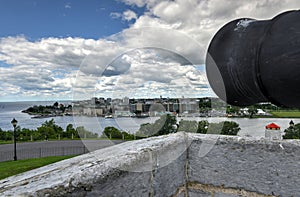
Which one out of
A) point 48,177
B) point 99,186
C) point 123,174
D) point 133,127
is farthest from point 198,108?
point 48,177

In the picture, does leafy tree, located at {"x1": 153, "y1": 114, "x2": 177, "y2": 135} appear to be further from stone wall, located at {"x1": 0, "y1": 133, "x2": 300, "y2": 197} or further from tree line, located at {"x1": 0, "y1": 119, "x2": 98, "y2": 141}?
tree line, located at {"x1": 0, "y1": 119, "x2": 98, "y2": 141}

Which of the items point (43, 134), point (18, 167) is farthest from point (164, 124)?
point (43, 134)

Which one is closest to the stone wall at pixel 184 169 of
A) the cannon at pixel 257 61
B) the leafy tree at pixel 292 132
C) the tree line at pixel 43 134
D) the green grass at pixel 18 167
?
the cannon at pixel 257 61

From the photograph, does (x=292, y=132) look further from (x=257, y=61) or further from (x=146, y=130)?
(x=257, y=61)

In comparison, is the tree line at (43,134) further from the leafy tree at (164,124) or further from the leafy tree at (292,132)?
the leafy tree at (164,124)

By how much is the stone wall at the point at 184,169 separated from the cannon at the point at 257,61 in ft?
2.32

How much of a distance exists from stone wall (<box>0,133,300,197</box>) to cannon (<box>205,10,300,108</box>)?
27.8 inches

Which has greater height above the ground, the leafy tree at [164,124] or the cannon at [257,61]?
the cannon at [257,61]

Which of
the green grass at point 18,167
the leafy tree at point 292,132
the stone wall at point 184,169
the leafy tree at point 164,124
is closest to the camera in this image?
the stone wall at point 184,169

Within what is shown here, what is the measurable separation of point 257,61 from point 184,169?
1286 mm

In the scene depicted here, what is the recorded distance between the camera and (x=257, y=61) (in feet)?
2.37

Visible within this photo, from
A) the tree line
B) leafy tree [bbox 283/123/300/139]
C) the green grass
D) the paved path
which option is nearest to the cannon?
leafy tree [bbox 283/123/300/139]

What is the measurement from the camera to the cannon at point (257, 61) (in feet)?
2.21

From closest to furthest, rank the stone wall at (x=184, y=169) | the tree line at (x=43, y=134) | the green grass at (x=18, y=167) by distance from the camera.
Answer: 1. the stone wall at (x=184, y=169)
2. the green grass at (x=18, y=167)
3. the tree line at (x=43, y=134)
